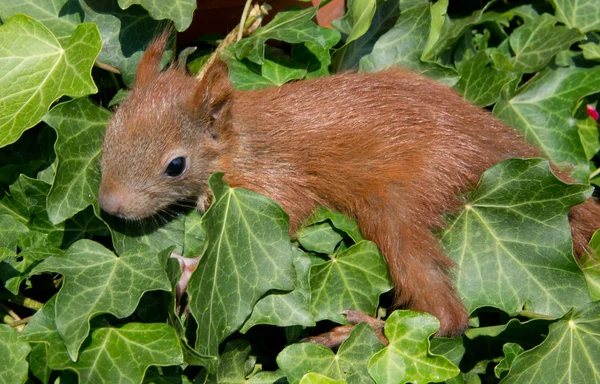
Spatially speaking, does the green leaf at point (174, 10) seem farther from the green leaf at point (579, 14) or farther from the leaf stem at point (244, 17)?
the green leaf at point (579, 14)

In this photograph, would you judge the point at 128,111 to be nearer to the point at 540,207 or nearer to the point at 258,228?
the point at 258,228

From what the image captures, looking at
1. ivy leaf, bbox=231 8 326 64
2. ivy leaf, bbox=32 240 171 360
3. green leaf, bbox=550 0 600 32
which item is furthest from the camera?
green leaf, bbox=550 0 600 32

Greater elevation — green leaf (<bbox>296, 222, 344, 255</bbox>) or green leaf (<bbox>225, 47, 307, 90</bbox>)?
green leaf (<bbox>225, 47, 307, 90</bbox>)

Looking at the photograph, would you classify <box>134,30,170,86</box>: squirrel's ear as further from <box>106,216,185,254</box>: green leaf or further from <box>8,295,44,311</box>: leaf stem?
<box>8,295,44,311</box>: leaf stem

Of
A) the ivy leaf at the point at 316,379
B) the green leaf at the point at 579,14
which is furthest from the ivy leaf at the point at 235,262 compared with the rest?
the green leaf at the point at 579,14

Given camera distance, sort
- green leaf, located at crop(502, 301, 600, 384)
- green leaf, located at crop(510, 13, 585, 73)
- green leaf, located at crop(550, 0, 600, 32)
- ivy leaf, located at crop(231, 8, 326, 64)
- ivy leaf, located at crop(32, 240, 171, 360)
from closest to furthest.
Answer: ivy leaf, located at crop(32, 240, 171, 360) → green leaf, located at crop(502, 301, 600, 384) → ivy leaf, located at crop(231, 8, 326, 64) → green leaf, located at crop(510, 13, 585, 73) → green leaf, located at crop(550, 0, 600, 32)

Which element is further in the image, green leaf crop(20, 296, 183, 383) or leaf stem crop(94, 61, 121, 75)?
leaf stem crop(94, 61, 121, 75)

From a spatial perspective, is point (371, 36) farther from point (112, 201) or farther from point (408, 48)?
point (112, 201)

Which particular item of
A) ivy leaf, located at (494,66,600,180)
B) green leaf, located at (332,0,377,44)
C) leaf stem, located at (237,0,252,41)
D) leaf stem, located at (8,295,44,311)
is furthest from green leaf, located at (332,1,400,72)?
leaf stem, located at (8,295,44,311)

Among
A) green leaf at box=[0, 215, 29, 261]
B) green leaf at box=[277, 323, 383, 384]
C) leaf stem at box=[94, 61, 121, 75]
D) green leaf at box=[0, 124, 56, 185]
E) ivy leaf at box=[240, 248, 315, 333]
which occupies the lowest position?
green leaf at box=[277, 323, 383, 384]
